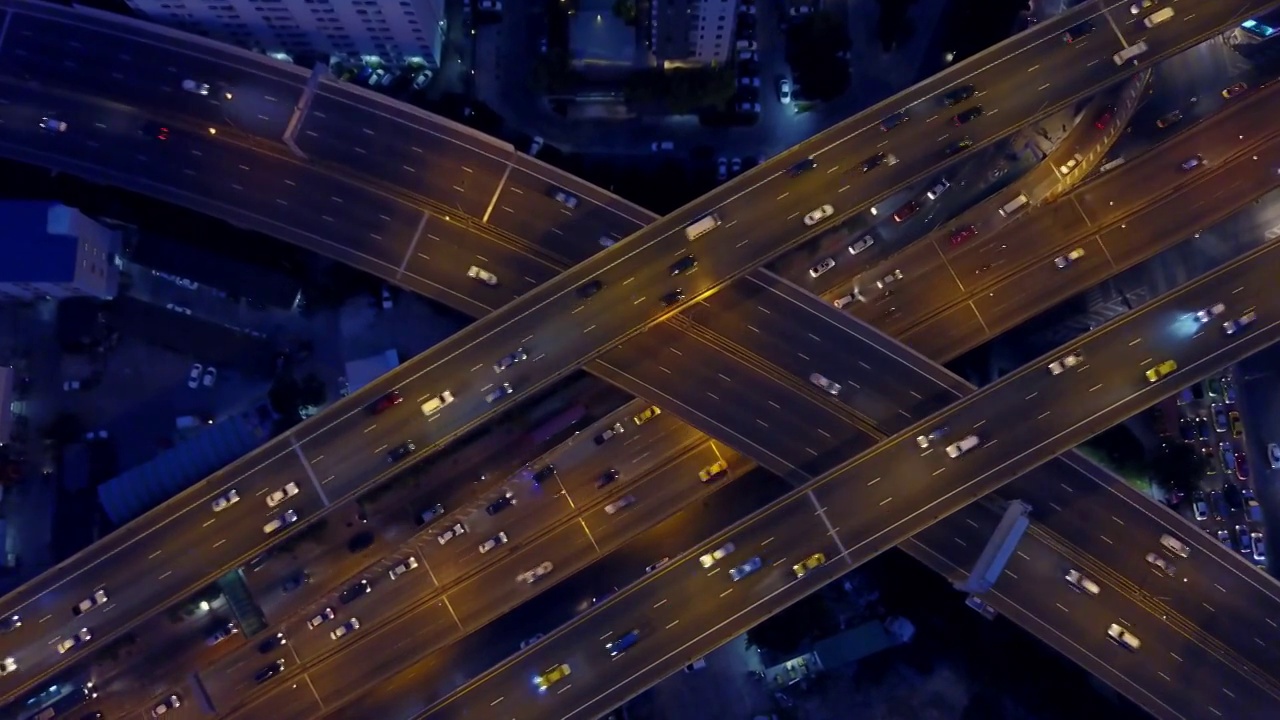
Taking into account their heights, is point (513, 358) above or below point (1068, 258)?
above

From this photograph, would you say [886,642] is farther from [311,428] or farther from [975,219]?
[311,428]

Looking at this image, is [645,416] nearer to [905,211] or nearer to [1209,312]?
[905,211]

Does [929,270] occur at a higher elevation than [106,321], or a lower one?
lower

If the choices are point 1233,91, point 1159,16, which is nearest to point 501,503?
point 1159,16

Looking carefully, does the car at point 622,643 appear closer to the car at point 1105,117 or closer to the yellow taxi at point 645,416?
the yellow taxi at point 645,416

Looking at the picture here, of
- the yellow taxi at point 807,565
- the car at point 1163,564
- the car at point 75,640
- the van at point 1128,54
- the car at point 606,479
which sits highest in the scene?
the car at point 75,640

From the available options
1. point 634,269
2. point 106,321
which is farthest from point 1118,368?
point 106,321

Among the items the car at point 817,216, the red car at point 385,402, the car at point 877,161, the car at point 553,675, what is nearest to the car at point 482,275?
the red car at point 385,402
